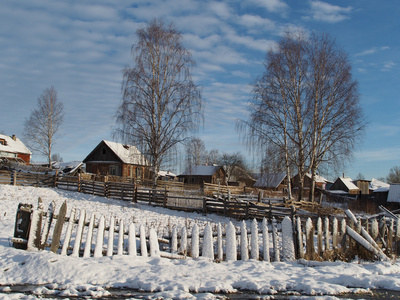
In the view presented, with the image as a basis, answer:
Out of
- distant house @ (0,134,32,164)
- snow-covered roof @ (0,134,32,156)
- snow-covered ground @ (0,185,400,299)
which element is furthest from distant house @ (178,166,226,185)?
snow-covered ground @ (0,185,400,299)

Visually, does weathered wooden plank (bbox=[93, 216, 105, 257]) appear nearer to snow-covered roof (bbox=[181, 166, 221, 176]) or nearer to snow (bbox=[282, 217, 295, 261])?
snow (bbox=[282, 217, 295, 261])

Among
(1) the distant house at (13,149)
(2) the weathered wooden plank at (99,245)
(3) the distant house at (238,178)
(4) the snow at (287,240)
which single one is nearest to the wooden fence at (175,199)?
(4) the snow at (287,240)

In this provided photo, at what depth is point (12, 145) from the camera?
53.1 metres

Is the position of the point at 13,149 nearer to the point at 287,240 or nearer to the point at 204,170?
the point at 204,170

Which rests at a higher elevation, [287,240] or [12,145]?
[12,145]

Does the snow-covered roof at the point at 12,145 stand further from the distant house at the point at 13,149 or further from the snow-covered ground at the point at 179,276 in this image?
the snow-covered ground at the point at 179,276

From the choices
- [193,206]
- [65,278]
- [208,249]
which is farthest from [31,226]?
[193,206]

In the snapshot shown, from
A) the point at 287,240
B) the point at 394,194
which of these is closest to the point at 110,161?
the point at 394,194

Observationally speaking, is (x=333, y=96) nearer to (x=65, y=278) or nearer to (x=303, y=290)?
(x=303, y=290)

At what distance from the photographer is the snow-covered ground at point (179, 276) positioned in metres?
5.20

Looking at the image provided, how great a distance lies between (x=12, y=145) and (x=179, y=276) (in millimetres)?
56459

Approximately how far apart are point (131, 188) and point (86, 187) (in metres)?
4.97

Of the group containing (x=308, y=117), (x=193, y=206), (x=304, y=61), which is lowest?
(x=193, y=206)

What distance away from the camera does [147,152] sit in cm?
2220
